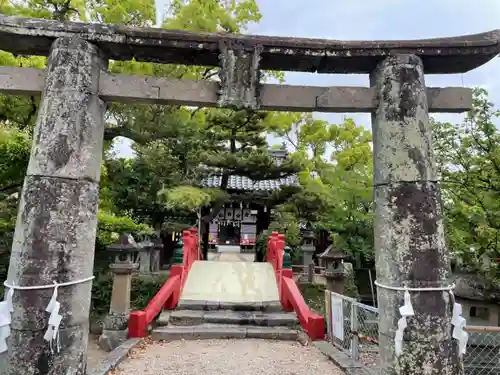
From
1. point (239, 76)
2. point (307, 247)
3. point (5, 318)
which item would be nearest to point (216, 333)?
point (5, 318)

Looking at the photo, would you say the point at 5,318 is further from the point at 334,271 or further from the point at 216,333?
the point at 334,271

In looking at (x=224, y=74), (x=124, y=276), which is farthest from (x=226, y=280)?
(x=224, y=74)

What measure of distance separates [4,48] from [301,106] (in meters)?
3.39

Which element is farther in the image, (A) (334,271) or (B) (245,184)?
(B) (245,184)

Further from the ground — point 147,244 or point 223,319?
point 147,244

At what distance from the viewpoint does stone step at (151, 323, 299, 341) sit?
7.21 metres

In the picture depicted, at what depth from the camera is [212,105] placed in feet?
13.2

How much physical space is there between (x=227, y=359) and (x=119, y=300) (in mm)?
4205

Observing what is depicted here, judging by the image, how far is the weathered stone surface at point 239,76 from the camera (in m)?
3.89

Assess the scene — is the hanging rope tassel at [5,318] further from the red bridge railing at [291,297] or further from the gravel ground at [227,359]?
the red bridge railing at [291,297]

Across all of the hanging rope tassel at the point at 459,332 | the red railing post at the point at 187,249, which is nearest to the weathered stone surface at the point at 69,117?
the hanging rope tassel at the point at 459,332

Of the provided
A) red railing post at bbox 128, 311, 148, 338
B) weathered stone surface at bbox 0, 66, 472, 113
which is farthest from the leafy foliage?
red railing post at bbox 128, 311, 148, 338

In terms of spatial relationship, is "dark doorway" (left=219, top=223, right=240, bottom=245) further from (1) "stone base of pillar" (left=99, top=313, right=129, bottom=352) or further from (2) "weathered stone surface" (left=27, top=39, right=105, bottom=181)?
(2) "weathered stone surface" (left=27, top=39, right=105, bottom=181)

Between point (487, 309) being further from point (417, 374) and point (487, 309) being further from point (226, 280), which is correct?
point (226, 280)
